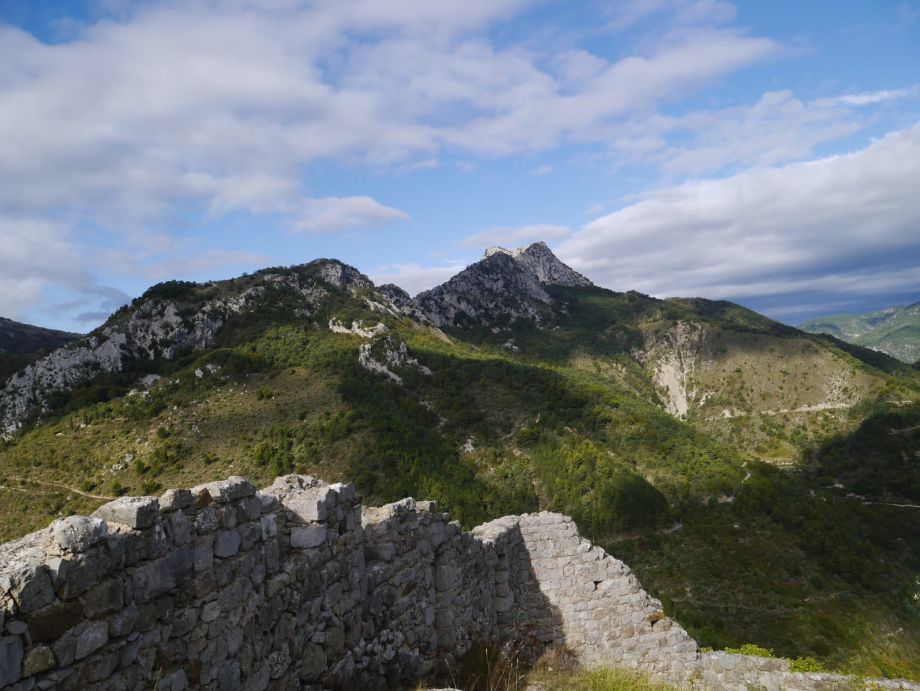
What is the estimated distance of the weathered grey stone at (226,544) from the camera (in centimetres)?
470

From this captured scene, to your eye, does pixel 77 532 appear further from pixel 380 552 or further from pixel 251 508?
pixel 380 552

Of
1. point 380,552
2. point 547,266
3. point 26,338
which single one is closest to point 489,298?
point 547,266

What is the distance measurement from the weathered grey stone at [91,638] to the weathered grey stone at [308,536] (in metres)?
2.16

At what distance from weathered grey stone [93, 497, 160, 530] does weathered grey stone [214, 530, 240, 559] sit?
31.1 inches

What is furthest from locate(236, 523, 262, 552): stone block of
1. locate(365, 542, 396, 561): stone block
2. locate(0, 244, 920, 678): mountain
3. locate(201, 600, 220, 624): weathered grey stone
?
locate(0, 244, 920, 678): mountain

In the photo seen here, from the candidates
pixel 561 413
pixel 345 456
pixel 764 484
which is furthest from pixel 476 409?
pixel 764 484

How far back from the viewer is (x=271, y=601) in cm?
525

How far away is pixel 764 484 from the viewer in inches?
1754

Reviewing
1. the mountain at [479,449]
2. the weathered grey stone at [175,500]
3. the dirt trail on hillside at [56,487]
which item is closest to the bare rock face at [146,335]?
the mountain at [479,449]

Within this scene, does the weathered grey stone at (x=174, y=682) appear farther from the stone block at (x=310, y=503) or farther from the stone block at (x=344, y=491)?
the stone block at (x=344, y=491)

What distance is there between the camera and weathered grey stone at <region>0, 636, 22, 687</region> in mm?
3098

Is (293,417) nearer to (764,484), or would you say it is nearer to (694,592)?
(694,592)

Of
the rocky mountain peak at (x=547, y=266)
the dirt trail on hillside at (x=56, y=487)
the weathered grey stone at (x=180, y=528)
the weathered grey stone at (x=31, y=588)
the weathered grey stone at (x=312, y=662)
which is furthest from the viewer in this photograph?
the rocky mountain peak at (x=547, y=266)

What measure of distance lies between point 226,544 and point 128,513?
1.04 meters
